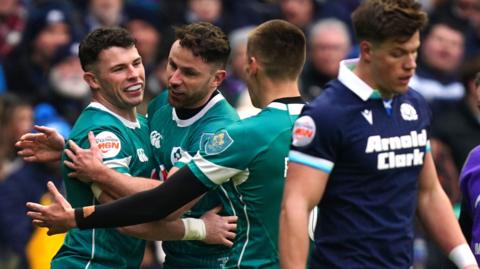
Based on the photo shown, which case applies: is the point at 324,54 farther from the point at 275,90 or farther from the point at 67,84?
the point at 275,90

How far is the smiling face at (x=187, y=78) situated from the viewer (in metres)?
7.42

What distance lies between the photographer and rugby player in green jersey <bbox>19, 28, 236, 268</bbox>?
7406mm

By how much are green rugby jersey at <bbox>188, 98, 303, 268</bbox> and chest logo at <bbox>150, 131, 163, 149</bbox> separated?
1.51 ft

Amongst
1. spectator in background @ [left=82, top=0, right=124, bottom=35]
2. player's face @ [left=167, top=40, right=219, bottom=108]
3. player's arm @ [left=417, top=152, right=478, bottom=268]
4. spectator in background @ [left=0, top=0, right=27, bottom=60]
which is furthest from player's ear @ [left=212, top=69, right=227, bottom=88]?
spectator in background @ [left=82, top=0, right=124, bottom=35]

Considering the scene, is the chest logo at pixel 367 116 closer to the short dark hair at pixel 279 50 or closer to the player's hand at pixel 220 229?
the short dark hair at pixel 279 50

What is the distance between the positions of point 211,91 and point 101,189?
856 millimetres

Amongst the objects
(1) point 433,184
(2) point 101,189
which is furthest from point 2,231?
(1) point 433,184

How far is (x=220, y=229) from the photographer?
723 centimetres

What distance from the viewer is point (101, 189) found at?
23.8 ft

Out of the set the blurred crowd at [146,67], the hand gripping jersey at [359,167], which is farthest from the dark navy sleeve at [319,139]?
the blurred crowd at [146,67]

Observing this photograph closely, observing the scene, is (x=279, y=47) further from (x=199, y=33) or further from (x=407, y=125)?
(x=407, y=125)

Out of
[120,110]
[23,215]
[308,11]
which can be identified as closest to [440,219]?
[120,110]

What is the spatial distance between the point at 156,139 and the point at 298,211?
1.54 meters

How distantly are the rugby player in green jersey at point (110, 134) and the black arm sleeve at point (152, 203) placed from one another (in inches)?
16.2
